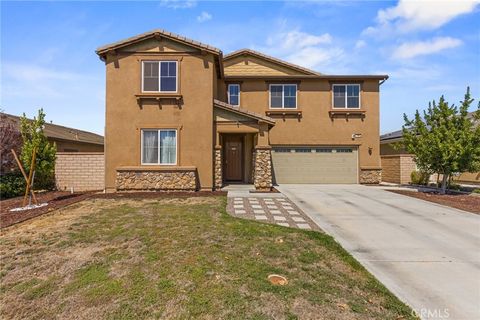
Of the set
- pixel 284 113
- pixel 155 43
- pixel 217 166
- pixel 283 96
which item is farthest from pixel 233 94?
pixel 217 166

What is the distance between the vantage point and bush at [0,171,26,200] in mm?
12039

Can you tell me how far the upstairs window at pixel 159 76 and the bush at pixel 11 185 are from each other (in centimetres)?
717

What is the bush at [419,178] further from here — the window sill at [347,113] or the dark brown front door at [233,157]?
the dark brown front door at [233,157]

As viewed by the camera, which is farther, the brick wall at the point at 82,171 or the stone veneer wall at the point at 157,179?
the brick wall at the point at 82,171

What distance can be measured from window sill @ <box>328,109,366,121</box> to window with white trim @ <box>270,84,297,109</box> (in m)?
2.38

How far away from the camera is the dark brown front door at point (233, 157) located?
1573cm

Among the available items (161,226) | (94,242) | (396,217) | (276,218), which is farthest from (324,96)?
(94,242)

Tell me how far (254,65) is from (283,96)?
11.8ft

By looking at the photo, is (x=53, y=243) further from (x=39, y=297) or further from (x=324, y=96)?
(x=324, y=96)

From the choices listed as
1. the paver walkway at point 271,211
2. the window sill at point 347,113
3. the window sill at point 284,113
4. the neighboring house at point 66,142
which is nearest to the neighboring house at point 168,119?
the paver walkway at point 271,211

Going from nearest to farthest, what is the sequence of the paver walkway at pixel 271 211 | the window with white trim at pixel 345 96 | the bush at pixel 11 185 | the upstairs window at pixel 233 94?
the paver walkway at pixel 271 211
the bush at pixel 11 185
the window with white trim at pixel 345 96
the upstairs window at pixel 233 94

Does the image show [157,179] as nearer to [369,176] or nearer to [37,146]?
[37,146]

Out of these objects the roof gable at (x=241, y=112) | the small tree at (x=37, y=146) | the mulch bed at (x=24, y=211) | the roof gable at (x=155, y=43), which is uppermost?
the roof gable at (x=155, y=43)

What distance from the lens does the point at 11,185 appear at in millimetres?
12219
